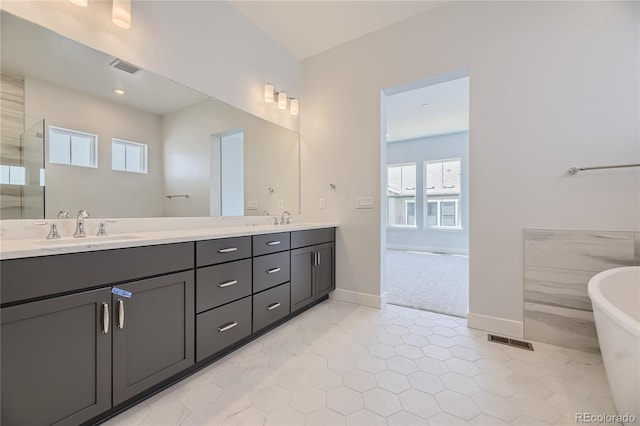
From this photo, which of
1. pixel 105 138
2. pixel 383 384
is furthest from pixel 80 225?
pixel 383 384

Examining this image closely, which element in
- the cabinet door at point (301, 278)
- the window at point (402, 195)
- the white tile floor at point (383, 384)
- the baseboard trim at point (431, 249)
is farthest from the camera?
the window at point (402, 195)

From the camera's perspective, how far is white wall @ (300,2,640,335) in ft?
5.76

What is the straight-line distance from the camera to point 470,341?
196 cm

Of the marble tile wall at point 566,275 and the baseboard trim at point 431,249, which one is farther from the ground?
the marble tile wall at point 566,275

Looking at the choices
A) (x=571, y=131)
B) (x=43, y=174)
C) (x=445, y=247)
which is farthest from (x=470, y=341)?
(x=445, y=247)

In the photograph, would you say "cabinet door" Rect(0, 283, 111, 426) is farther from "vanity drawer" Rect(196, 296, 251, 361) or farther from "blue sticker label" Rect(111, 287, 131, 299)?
"vanity drawer" Rect(196, 296, 251, 361)

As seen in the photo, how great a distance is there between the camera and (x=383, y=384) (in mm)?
1471

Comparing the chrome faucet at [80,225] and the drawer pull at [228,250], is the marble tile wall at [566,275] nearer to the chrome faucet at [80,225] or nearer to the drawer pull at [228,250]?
the drawer pull at [228,250]

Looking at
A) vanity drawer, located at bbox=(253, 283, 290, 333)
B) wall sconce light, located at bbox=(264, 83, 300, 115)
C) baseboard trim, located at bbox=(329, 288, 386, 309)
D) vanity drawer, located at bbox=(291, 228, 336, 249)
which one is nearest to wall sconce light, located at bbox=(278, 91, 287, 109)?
wall sconce light, located at bbox=(264, 83, 300, 115)

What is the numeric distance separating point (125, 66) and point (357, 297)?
→ 8.84 feet

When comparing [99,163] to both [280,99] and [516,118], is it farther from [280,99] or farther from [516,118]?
[516,118]

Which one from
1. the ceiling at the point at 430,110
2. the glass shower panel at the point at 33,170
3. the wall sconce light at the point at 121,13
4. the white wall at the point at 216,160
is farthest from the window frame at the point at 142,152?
the ceiling at the point at 430,110

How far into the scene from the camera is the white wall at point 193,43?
4.79ft

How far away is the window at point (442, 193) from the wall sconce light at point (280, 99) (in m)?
4.39
